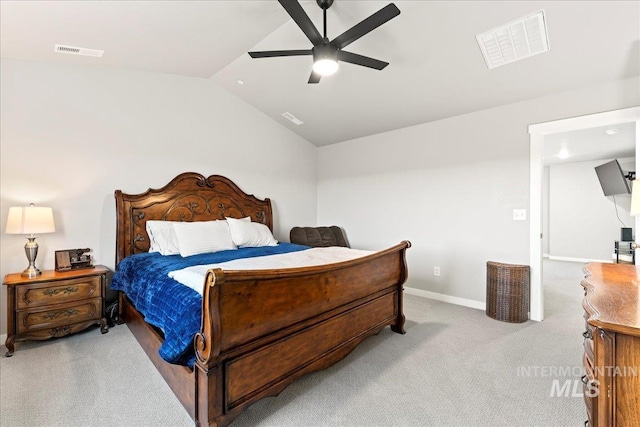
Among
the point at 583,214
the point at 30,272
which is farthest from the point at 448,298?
the point at 583,214

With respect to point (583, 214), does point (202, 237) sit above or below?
below

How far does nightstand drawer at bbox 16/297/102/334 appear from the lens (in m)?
2.60

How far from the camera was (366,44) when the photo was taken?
292cm

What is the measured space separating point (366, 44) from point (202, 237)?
266 centimetres

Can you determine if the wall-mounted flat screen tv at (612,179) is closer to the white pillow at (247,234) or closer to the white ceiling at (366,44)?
the white ceiling at (366,44)

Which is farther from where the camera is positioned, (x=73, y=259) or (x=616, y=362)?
(x=73, y=259)

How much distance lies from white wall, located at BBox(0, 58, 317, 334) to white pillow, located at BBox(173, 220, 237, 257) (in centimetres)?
85

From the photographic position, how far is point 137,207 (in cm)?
352

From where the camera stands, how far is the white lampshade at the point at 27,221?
260cm

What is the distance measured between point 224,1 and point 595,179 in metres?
8.08

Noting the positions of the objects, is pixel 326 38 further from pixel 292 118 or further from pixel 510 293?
pixel 510 293

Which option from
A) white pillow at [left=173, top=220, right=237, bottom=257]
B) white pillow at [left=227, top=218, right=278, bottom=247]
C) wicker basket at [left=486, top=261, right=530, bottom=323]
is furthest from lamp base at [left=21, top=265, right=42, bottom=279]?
wicker basket at [left=486, top=261, right=530, bottom=323]

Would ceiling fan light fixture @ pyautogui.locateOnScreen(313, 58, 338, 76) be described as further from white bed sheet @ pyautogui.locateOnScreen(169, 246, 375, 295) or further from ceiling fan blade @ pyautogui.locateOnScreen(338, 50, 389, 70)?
white bed sheet @ pyautogui.locateOnScreen(169, 246, 375, 295)

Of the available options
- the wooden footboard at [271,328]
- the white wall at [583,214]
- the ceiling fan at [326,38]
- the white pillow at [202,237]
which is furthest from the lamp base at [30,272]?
the white wall at [583,214]
